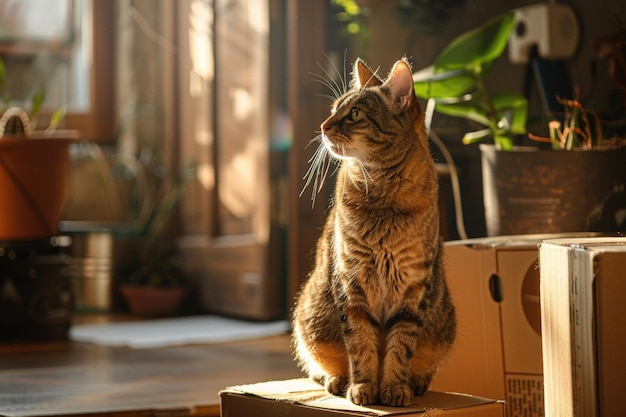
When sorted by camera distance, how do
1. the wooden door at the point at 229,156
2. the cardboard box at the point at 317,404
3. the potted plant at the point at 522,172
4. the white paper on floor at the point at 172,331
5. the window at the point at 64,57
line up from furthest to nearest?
the window at the point at 64,57
the wooden door at the point at 229,156
the white paper on floor at the point at 172,331
the potted plant at the point at 522,172
the cardboard box at the point at 317,404

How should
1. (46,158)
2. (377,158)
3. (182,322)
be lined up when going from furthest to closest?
(182,322) < (46,158) < (377,158)

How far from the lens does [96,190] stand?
428cm

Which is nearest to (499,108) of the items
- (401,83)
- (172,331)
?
(401,83)

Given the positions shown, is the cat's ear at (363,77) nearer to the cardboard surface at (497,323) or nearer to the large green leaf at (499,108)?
the cardboard surface at (497,323)

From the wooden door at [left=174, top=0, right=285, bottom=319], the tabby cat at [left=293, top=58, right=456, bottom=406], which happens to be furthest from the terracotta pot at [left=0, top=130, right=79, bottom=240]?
the tabby cat at [left=293, top=58, right=456, bottom=406]

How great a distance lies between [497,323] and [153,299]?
95.3 inches

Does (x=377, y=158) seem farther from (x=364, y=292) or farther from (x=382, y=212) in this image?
(x=364, y=292)

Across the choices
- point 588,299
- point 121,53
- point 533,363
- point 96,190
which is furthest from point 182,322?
point 588,299

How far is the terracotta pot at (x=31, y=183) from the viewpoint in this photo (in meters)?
3.02

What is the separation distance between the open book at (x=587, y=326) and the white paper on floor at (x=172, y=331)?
1944 millimetres

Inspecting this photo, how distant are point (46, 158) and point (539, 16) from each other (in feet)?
5.47

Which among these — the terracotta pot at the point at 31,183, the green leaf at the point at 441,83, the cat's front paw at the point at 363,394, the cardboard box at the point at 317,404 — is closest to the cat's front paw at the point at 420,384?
the cardboard box at the point at 317,404

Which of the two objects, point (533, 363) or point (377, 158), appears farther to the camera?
point (533, 363)

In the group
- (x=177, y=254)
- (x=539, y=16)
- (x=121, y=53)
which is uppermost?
(x=121, y=53)
